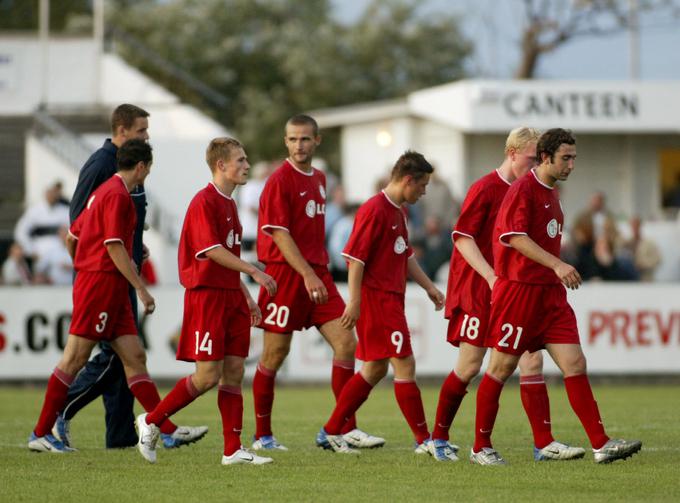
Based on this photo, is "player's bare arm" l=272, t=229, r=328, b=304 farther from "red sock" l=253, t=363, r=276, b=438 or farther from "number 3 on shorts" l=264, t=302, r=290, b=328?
"red sock" l=253, t=363, r=276, b=438

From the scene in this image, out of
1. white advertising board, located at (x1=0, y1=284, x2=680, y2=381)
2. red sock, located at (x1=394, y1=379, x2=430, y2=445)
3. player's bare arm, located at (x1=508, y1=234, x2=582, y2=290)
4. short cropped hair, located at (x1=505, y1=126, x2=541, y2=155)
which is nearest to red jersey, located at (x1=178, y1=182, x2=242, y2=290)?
red sock, located at (x1=394, y1=379, x2=430, y2=445)

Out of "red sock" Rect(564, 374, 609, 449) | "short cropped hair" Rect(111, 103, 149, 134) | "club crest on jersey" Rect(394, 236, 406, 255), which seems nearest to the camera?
"red sock" Rect(564, 374, 609, 449)

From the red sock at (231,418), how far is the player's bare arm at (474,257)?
181 cm

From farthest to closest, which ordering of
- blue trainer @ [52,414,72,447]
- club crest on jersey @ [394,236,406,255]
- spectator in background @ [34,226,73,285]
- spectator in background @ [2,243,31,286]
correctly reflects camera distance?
spectator in background @ [2,243,31,286] < spectator in background @ [34,226,73,285] < blue trainer @ [52,414,72,447] < club crest on jersey @ [394,236,406,255]

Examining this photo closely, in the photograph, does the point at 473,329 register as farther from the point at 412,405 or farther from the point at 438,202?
the point at 438,202

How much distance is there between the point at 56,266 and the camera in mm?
21281

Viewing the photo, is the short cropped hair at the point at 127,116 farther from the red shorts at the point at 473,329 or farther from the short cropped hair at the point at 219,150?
the red shorts at the point at 473,329

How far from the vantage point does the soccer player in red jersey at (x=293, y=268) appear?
441 inches

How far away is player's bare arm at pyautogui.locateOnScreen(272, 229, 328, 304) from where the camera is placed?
1078 centimetres

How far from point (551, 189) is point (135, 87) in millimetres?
27326

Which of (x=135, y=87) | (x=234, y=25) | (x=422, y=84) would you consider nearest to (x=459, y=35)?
(x=422, y=84)

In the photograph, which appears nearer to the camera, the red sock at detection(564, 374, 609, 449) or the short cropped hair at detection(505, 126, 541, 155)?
the red sock at detection(564, 374, 609, 449)

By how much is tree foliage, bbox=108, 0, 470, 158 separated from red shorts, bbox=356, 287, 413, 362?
35073 millimetres

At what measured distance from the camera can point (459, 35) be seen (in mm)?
51000
